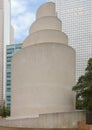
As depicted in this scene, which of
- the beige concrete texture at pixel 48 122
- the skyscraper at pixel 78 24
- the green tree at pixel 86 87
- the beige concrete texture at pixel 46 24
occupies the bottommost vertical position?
the beige concrete texture at pixel 48 122

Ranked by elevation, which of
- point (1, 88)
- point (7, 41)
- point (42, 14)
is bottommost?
point (1, 88)

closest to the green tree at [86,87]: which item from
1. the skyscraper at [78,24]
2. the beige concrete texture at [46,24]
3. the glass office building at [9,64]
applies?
the beige concrete texture at [46,24]

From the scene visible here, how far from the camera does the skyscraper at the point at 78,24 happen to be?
99875mm

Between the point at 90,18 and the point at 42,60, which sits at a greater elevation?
the point at 90,18

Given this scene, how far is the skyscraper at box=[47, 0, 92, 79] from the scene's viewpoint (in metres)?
99.9

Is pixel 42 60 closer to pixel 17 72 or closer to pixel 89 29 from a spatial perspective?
pixel 17 72

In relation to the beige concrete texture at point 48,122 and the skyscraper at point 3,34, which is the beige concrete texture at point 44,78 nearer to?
the beige concrete texture at point 48,122

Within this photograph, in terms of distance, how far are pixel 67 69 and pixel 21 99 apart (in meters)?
5.43

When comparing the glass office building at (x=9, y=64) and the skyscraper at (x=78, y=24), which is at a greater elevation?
the skyscraper at (x=78, y=24)

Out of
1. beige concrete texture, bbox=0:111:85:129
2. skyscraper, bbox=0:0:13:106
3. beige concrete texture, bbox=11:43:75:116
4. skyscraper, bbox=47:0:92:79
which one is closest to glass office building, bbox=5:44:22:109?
skyscraper, bbox=0:0:13:106

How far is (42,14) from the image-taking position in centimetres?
3266

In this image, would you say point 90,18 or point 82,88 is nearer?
point 82,88

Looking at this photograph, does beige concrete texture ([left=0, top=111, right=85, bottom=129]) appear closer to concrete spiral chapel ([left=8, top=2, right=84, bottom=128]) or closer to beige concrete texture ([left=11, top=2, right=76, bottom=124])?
concrete spiral chapel ([left=8, top=2, right=84, bottom=128])

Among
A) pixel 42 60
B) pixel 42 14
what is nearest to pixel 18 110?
pixel 42 60
